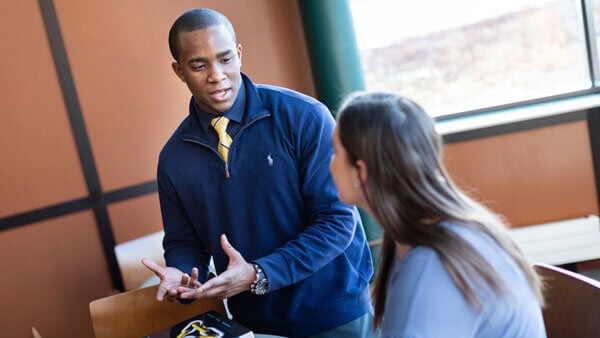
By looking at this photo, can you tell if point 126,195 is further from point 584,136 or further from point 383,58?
point 584,136

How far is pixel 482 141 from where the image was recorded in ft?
11.9

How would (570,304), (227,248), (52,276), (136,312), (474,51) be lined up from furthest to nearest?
(474,51) < (52,276) < (136,312) < (227,248) < (570,304)

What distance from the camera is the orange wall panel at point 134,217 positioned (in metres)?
3.68

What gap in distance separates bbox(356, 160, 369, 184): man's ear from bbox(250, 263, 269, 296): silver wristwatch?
19.4 inches

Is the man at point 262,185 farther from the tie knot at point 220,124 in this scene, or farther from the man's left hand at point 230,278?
the man's left hand at point 230,278

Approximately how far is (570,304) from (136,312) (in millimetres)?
1387

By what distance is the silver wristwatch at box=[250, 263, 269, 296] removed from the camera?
5.26ft

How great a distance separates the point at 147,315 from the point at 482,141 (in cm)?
232

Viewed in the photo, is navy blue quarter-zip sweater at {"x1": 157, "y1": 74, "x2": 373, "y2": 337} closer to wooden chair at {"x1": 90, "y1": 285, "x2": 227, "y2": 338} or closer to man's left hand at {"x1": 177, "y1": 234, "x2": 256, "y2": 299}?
man's left hand at {"x1": 177, "y1": 234, "x2": 256, "y2": 299}

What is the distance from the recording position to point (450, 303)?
1.10 meters

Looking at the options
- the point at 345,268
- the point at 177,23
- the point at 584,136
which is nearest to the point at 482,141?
the point at 584,136

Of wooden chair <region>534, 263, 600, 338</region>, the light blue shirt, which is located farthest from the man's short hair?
wooden chair <region>534, 263, 600, 338</region>

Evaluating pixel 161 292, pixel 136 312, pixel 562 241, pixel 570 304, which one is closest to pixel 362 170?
pixel 570 304

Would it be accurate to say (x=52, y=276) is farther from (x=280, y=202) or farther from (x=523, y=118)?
(x=523, y=118)
